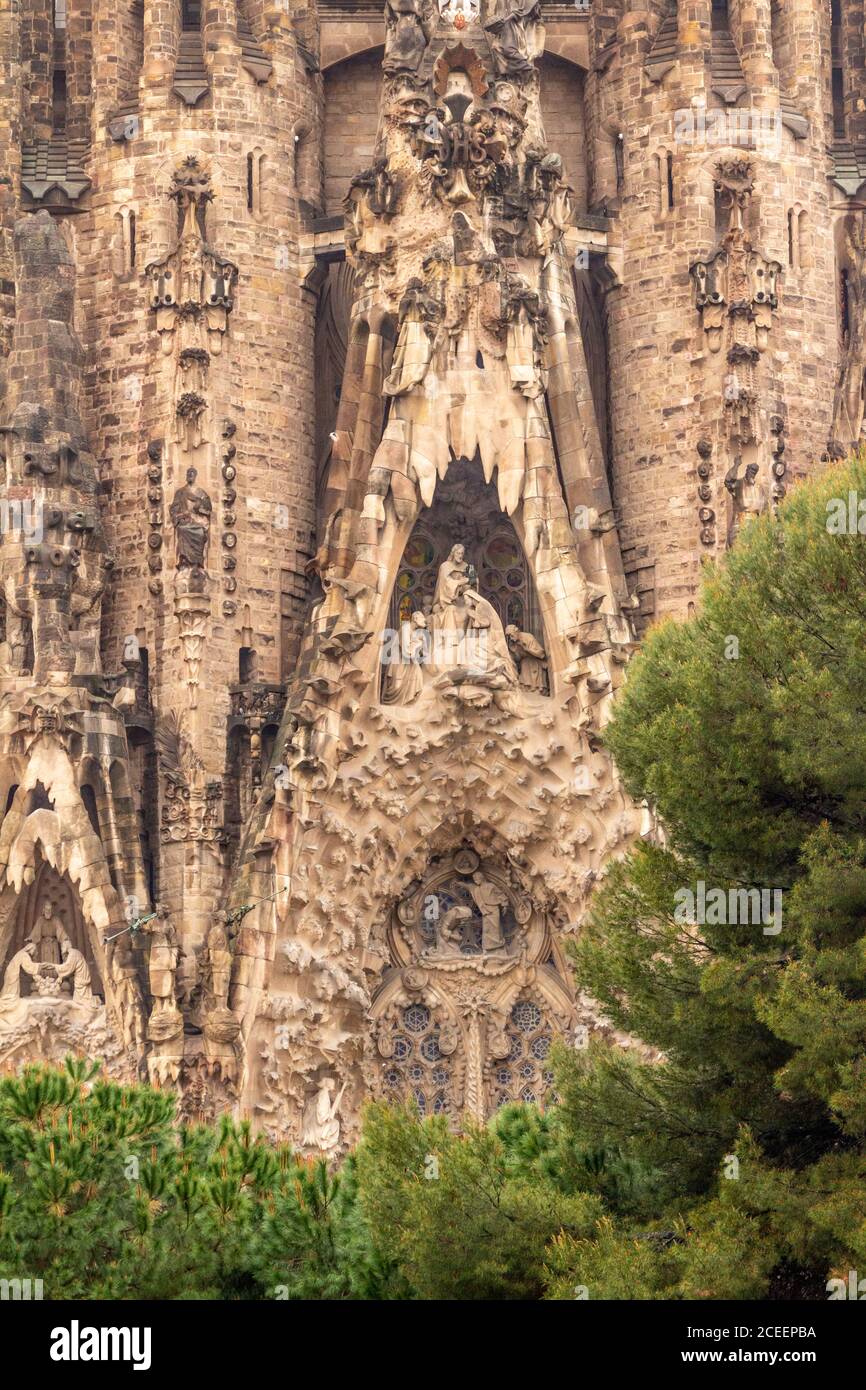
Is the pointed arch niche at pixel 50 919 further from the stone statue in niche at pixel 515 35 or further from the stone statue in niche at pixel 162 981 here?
the stone statue in niche at pixel 515 35

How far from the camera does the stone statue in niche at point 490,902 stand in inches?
1857

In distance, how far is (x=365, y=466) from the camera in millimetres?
47125

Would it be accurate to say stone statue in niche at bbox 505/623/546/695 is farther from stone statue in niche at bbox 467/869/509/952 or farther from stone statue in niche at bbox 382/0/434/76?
stone statue in niche at bbox 382/0/434/76

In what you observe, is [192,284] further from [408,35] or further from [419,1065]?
[419,1065]

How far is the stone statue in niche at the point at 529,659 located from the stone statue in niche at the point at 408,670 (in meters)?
1.08

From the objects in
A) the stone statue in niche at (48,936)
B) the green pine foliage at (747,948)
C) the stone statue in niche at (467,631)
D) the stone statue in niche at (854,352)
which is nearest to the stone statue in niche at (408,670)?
the stone statue in niche at (467,631)

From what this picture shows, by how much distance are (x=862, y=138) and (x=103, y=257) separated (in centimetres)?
959

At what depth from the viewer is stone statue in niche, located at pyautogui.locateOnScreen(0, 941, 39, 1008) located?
44.9 meters

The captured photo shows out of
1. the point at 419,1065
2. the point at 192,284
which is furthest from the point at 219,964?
the point at 192,284

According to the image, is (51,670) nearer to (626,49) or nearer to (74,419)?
(74,419)

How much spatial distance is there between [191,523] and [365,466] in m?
2.28
